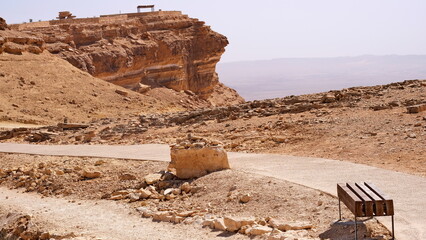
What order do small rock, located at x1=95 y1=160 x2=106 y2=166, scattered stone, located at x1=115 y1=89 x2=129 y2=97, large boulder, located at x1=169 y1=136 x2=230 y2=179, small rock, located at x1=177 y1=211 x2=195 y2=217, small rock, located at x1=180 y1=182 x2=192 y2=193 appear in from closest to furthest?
small rock, located at x1=177 y1=211 x2=195 y2=217
small rock, located at x1=180 y1=182 x2=192 y2=193
large boulder, located at x1=169 y1=136 x2=230 y2=179
small rock, located at x1=95 y1=160 x2=106 y2=166
scattered stone, located at x1=115 y1=89 x2=129 y2=97

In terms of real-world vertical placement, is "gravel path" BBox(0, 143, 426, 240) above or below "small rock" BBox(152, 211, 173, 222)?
above

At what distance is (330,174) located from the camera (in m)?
11.2

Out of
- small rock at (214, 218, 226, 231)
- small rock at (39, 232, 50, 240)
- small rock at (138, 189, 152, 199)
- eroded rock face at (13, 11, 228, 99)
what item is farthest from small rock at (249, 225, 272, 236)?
eroded rock face at (13, 11, 228, 99)

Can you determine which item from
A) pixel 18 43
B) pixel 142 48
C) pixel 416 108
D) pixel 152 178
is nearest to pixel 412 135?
pixel 416 108

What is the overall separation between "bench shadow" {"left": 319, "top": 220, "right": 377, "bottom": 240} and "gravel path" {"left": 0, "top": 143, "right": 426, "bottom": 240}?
1.13ft

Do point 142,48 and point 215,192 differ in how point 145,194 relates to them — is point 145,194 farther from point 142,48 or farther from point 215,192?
point 142,48

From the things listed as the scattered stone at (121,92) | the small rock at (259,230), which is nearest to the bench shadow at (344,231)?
the small rock at (259,230)

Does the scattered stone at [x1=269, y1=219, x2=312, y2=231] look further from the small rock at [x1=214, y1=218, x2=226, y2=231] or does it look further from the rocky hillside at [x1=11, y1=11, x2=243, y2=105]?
the rocky hillside at [x1=11, y1=11, x2=243, y2=105]

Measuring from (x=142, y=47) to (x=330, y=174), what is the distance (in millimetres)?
34756

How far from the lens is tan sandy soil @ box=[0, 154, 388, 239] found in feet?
30.2

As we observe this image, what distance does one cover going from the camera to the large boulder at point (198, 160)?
12.2m

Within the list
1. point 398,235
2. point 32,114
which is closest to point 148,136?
point 398,235

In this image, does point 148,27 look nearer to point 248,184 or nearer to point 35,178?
point 35,178

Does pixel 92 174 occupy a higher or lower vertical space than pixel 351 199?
lower
